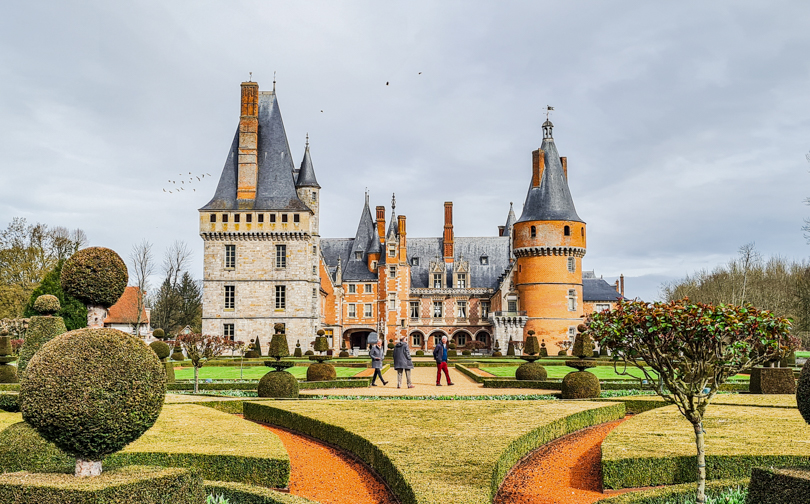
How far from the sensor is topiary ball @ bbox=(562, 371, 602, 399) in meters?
15.2

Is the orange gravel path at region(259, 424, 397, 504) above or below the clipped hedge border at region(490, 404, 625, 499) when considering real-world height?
below

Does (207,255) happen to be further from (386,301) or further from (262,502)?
(262,502)

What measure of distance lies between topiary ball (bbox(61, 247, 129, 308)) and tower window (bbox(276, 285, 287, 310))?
1334 inches

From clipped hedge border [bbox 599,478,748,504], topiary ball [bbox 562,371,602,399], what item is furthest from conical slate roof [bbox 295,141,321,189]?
clipped hedge border [bbox 599,478,748,504]

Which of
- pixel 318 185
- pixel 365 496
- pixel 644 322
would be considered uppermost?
pixel 318 185

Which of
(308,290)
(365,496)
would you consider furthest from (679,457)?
(308,290)

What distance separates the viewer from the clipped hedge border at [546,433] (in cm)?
732

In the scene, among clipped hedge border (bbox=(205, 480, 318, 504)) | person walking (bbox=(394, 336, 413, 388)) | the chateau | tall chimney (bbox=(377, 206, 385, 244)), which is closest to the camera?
clipped hedge border (bbox=(205, 480, 318, 504))

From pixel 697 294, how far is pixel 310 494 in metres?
48.4

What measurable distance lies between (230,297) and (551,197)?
854 inches

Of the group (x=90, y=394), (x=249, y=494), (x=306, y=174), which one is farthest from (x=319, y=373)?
(x=306, y=174)

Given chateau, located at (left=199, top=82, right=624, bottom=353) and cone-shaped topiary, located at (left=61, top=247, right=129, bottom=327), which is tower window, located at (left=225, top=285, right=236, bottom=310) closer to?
chateau, located at (left=199, top=82, right=624, bottom=353)

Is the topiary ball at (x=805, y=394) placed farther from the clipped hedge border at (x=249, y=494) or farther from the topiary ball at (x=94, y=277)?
the topiary ball at (x=94, y=277)

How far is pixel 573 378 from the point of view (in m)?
15.4
